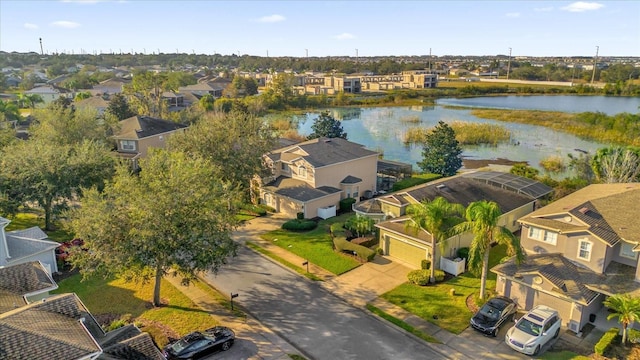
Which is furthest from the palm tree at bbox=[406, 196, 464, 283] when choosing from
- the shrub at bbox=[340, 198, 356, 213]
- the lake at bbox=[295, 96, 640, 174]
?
the lake at bbox=[295, 96, 640, 174]

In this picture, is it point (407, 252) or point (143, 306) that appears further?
point (407, 252)

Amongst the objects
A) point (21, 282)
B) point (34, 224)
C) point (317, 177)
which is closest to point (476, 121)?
point (317, 177)

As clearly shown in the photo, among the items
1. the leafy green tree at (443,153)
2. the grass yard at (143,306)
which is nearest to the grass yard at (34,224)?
the grass yard at (143,306)

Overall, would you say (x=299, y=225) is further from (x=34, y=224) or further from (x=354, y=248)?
(x=34, y=224)

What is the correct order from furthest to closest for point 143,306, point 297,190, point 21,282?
point 297,190 < point 143,306 < point 21,282

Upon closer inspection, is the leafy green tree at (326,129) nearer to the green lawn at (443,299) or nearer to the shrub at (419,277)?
the shrub at (419,277)

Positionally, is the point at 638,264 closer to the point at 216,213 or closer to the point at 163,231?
the point at 216,213
